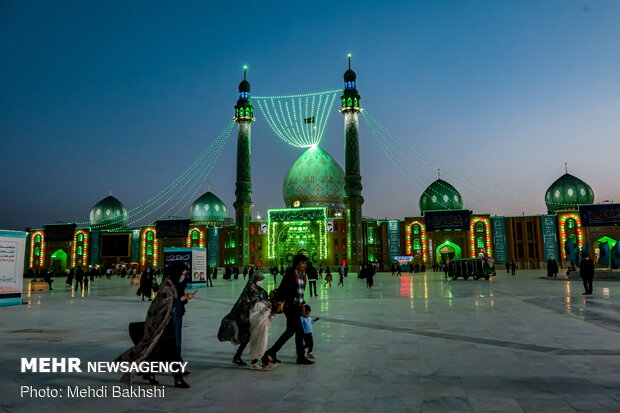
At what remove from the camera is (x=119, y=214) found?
191ft

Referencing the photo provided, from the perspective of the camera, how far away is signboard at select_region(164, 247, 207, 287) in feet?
67.7

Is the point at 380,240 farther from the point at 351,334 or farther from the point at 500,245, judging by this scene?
the point at 351,334

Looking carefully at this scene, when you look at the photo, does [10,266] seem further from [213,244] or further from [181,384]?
[213,244]

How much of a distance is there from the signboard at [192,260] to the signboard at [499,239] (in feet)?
107

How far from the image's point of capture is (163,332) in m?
4.26

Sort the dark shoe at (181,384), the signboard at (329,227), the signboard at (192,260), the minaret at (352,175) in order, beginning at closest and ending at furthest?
1. the dark shoe at (181,384)
2. the signboard at (192,260)
3. the minaret at (352,175)
4. the signboard at (329,227)

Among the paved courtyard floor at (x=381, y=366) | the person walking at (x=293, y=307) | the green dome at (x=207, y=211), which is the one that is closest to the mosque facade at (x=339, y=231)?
the green dome at (x=207, y=211)

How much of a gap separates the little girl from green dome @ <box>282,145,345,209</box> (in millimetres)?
45705

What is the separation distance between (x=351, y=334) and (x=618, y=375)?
11.5ft

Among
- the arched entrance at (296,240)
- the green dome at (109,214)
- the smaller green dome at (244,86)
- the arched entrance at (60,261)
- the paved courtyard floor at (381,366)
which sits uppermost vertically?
the smaller green dome at (244,86)

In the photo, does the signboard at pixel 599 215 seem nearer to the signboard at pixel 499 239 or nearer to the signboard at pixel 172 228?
the signboard at pixel 499 239

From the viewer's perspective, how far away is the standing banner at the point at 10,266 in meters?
12.8

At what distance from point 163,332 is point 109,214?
58.0m

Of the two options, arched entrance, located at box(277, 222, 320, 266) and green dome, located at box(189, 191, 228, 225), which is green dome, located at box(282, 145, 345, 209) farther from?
green dome, located at box(189, 191, 228, 225)
